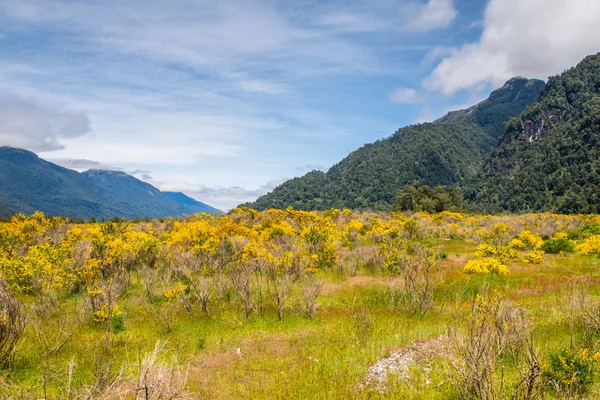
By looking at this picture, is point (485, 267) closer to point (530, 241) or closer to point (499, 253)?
point (499, 253)

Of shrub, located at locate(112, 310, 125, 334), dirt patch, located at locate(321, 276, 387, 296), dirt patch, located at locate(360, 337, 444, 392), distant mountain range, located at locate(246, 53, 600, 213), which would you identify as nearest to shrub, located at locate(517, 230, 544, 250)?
dirt patch, located at locate(321, 276, 387, 296)

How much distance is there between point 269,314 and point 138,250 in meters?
11.1

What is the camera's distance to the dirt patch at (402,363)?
28.1ft

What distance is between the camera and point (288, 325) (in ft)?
43.3

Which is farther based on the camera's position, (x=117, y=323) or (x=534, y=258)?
(x=534, y=258)

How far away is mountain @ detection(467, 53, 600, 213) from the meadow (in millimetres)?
83418

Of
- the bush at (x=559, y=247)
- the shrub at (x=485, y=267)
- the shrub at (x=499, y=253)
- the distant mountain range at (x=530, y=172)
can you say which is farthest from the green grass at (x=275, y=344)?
the distant mountain range at (x=530, y=172)

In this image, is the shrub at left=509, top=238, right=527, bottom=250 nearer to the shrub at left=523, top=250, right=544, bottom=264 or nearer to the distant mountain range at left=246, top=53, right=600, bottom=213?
the shrub at left=523, top=250, right=544, bottom=264

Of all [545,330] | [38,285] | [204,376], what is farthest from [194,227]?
[545,330]

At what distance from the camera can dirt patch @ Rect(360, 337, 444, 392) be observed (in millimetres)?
8551

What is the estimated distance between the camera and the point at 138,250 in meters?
21.1

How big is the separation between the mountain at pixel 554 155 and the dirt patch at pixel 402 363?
298 ft

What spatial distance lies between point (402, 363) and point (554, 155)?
14688 cm

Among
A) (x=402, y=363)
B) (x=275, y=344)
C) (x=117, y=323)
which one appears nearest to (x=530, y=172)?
(x=402, y=363)
